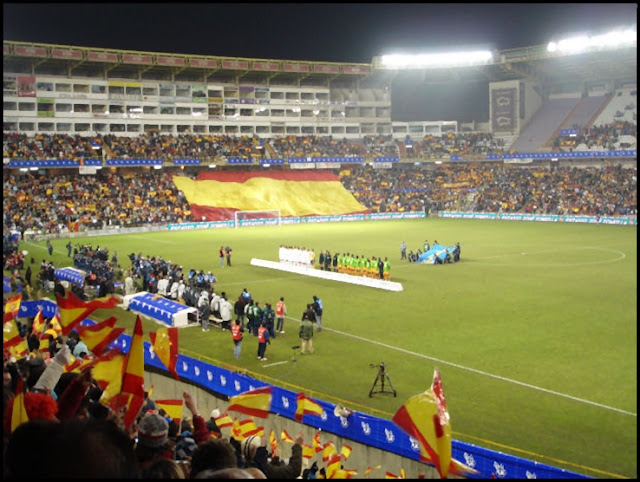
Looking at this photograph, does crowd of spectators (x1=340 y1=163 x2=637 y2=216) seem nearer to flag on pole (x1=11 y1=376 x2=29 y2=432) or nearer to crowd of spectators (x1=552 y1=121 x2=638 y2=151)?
crowd of spectators (x1=552 y1=121 x2=638 y2=151)

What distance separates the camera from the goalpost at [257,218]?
206ft

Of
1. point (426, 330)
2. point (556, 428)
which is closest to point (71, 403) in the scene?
point (556, 428)

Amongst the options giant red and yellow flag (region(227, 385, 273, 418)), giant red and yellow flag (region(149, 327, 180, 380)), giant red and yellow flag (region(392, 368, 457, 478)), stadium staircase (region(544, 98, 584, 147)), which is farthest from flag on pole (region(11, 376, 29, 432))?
stadium staircase (region(544, 98, 584, 147))

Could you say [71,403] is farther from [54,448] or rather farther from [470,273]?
[470,273]

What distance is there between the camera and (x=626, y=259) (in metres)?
35.5

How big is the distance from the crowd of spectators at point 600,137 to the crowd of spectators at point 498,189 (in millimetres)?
2138

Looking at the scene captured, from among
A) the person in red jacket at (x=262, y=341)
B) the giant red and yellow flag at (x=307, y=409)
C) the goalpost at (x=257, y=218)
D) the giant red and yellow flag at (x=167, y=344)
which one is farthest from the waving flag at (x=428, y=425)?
the goalpost at (x=257, y=218)

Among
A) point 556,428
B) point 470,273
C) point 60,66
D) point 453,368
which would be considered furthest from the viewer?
point 60,66

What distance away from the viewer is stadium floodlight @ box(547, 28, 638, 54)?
62188 millimetres

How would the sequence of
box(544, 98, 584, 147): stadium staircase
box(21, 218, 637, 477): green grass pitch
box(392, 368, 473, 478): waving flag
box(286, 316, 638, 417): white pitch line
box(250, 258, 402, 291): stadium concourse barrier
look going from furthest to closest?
1. box(544, 98, 584, 147): stadium staircase
2. box(250, 258, 402, 291): stadium concourse barrier
3. box(286, 316, 638, 417): white pitch line
4. box(21, 218, 637, 477): green grass pitch
5. box(392, 368, 473, 478): waving flag

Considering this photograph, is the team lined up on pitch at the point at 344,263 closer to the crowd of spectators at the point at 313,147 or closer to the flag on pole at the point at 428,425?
the flag on pole at the point at 428,425

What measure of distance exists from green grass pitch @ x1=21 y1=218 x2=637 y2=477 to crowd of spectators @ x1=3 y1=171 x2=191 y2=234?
696 inches

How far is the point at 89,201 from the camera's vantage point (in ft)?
Result: 202

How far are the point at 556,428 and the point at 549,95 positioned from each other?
7146 cm
